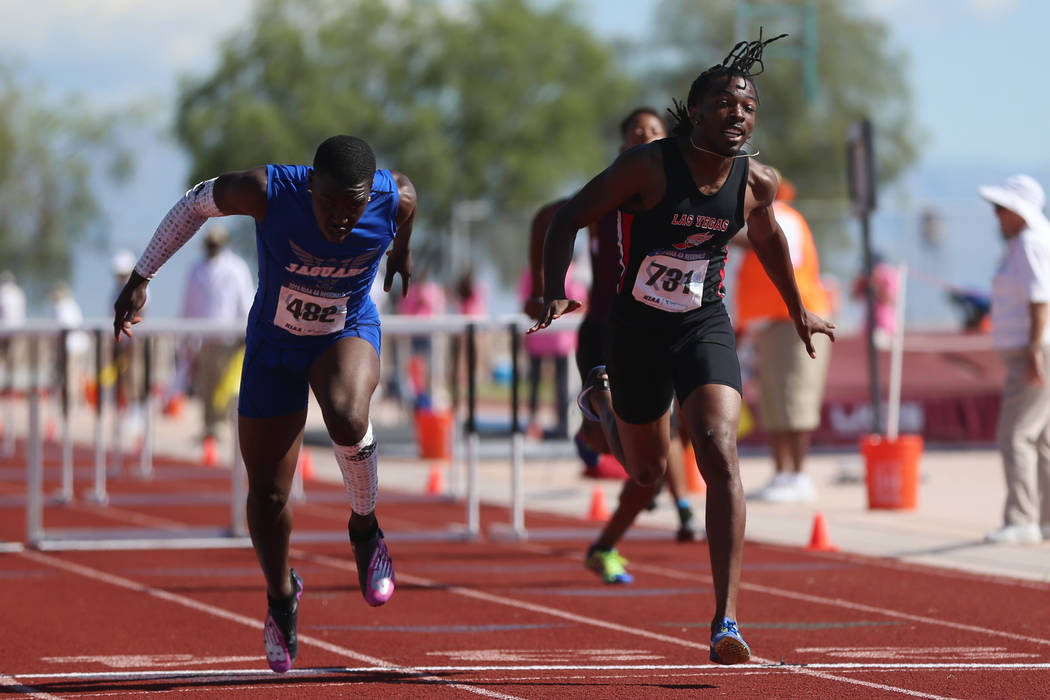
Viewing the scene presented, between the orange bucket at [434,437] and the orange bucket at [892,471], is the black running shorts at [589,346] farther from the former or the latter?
the orange bucket at [434,437]

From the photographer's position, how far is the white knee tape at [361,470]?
19.8 feet

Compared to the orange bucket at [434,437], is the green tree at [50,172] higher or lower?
higher

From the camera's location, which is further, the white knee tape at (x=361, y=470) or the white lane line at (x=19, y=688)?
the white knee tape at (x=361, y=470)

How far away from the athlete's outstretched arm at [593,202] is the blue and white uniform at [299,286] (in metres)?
0.59

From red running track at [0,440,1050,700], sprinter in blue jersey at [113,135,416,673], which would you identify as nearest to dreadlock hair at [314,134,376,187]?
sprinter in blue jersey at [113,135,416,673]

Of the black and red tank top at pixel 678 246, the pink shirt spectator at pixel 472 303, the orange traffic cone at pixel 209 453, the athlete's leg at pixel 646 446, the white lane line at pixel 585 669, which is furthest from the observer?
the pink shirt spectator at pixel 472 303

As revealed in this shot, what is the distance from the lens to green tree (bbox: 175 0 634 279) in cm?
4556

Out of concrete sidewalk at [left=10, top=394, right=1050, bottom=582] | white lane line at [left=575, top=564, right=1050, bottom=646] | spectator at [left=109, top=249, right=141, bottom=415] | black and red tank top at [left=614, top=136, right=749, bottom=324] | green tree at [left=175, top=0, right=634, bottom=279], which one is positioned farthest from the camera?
green tree at [left=175, top=0, right=634, bottom=279]

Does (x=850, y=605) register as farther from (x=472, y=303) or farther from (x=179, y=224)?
(x=472, y=303)

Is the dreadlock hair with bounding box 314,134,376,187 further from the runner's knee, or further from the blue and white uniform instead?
the runner's knee

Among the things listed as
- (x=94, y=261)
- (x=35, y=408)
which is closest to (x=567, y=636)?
(x=35, y=408)

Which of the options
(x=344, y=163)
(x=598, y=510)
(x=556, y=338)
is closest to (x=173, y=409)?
(x=556, y=338)

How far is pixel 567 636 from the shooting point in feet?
22.7

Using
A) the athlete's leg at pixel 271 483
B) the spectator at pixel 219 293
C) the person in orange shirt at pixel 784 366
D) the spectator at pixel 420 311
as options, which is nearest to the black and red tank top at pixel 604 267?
the athlete's leg at pixel 271 483
